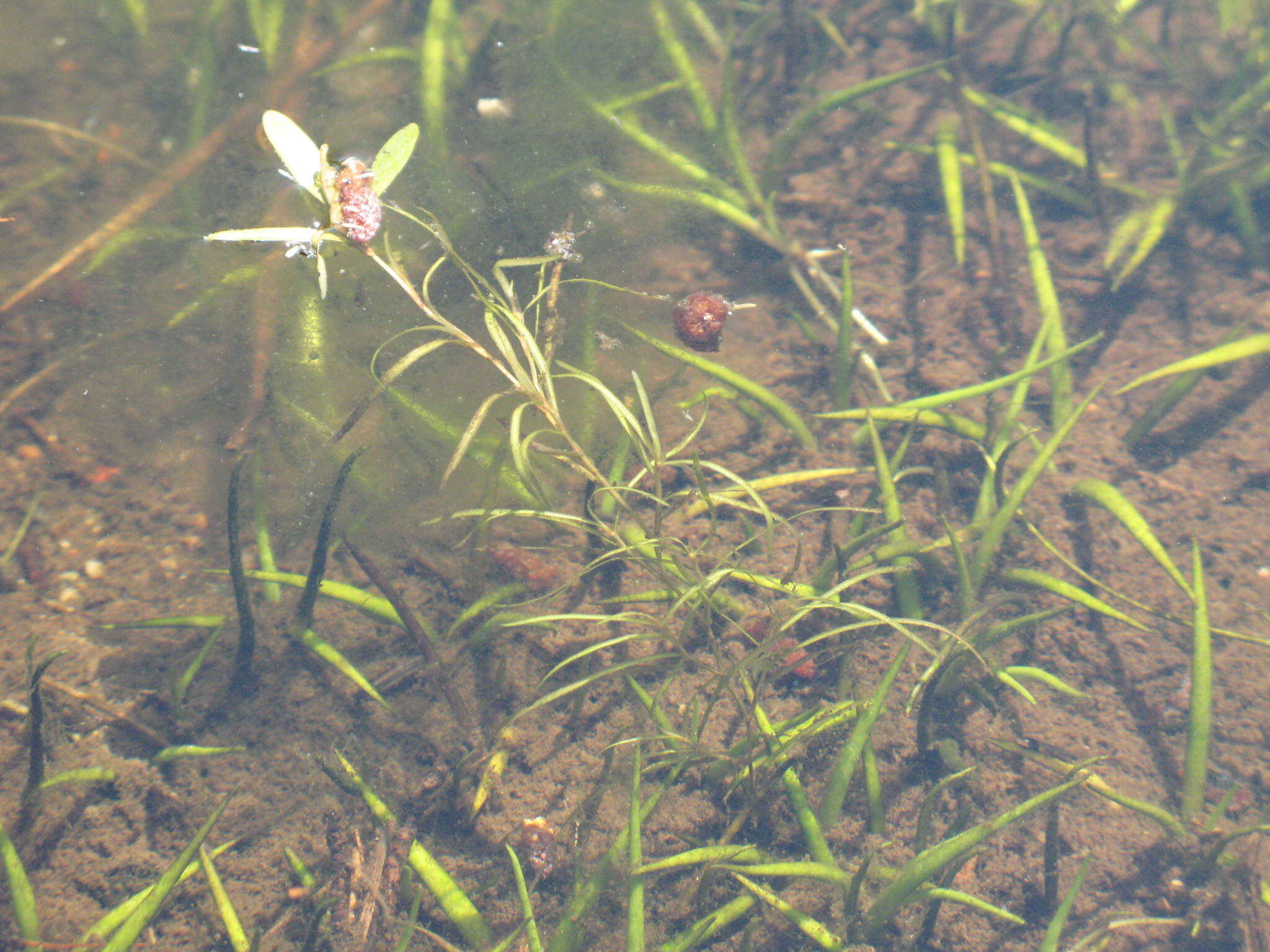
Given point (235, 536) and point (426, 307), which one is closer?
point (426, 307)

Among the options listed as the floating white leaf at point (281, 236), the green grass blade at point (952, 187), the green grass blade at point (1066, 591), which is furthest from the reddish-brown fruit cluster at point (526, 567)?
the green grass blade at point (952, 187)

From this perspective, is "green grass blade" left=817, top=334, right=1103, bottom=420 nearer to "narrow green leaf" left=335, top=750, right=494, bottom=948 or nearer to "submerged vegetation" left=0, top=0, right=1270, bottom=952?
"submerged vegetation" left=0, top=0, right=1270, bottom=952

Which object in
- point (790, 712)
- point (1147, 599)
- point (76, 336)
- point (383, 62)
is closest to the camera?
point (790, 712)

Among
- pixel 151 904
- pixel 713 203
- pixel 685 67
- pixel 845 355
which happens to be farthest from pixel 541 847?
pixel 685 67

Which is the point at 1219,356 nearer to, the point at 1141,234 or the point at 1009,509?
the point at 1141,234

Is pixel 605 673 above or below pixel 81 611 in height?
above

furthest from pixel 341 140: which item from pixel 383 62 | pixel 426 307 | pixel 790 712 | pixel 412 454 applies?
pixel 790 712

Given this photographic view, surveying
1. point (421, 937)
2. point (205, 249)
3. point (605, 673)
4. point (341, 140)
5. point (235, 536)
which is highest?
point (341, 140)

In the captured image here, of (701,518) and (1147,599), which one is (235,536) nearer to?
(701,518)

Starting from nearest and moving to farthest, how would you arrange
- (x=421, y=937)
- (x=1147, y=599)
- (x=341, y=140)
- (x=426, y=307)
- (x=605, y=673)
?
1. (x=426, y=307)
2. (x=421, y=937)
3. (x=605, y=673)
4. (x=1147, y=599)
5. (x=341, y=140)

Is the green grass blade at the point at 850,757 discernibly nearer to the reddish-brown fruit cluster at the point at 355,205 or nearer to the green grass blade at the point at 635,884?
the green grass blade at the point at 635,884
